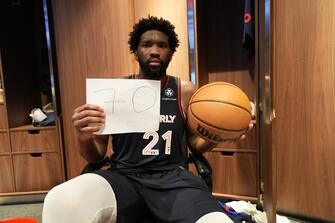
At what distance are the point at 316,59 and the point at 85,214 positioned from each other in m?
1.53

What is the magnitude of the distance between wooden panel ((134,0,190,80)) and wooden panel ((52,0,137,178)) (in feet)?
0.52

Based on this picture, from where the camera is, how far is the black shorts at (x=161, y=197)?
3.22 feet

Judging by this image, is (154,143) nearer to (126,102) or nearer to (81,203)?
(126,102)

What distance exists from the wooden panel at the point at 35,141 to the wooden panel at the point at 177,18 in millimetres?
1167

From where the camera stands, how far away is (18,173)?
2.44 meters

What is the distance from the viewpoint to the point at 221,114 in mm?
1059

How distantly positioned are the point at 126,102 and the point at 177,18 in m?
1.17

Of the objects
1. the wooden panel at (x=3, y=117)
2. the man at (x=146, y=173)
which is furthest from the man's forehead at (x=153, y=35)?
the wooden panel at (x=3, y=117)

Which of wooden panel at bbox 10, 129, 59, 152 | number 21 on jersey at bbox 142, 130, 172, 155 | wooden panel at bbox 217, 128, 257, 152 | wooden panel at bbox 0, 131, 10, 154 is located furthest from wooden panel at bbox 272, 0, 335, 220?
wooden panel at bbox 0, 131, 10, 154

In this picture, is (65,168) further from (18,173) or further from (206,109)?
(206,109)

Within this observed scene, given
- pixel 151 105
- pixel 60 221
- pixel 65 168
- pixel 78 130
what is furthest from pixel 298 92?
pixel 65 168

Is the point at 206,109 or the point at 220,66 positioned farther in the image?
the point at 220,66

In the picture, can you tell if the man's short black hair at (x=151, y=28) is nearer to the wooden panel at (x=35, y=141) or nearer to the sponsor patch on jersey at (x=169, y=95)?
the sponsor patch on jersey at (x=169, y=95)

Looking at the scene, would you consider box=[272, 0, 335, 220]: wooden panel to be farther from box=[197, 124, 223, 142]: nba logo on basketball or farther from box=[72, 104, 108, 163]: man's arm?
box=[72, 104, 108, 163]: man's arm
